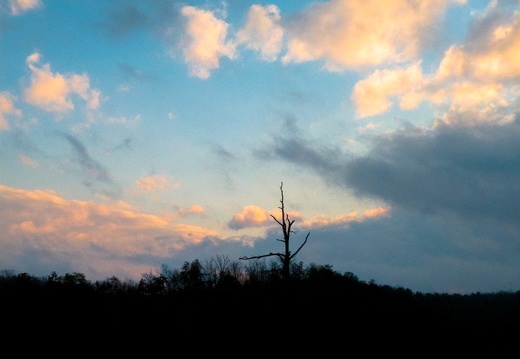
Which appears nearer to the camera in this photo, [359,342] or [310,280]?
[359,342]

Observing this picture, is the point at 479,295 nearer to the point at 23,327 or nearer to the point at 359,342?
the point at 359,342

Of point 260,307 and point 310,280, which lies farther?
point 310,280

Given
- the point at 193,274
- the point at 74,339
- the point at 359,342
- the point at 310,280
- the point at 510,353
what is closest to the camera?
the point at 74,339

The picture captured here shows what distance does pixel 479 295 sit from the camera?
112 m

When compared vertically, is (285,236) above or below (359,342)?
above

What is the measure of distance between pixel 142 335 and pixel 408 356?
768 inches

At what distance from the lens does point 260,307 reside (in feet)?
126

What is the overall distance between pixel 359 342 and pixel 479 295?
88.9 metres

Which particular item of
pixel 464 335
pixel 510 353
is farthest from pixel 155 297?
pixel 510 353

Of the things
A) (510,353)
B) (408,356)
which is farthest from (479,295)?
(408,356)

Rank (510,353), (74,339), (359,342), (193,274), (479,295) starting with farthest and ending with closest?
1. (479,295)
2. (193,274)
3. (510,353)
4. (359,342)
5. (74,339)

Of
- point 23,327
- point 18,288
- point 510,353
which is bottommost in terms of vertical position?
point 510,353

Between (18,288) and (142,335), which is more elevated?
(18,288)

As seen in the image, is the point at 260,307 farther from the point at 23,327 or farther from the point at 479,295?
the point at 479,295
